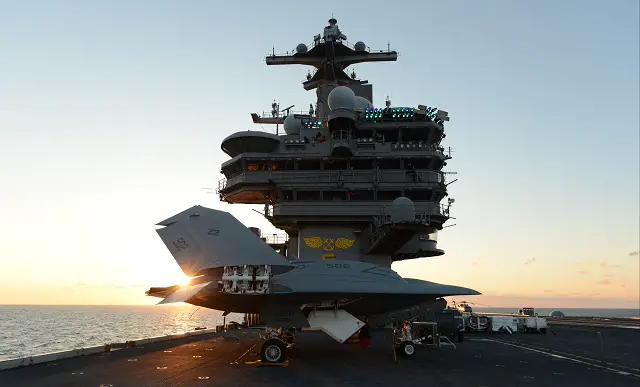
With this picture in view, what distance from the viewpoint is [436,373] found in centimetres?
1581

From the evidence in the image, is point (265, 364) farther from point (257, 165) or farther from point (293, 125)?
point (293, 125)

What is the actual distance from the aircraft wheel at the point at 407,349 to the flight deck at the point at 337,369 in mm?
337

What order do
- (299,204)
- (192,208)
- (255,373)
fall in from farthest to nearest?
(299,204) → (192,208) → (255,373)

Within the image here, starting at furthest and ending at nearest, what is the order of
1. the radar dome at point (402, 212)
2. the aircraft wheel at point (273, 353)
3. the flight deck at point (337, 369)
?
the radar dome at point (402, 212), the aircraft wheel at point (273, 353), the flight deck at point (337, 369)

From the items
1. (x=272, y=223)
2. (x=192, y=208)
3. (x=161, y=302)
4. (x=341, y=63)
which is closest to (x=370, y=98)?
(x=341, y=63)

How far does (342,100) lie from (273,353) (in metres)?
24.3

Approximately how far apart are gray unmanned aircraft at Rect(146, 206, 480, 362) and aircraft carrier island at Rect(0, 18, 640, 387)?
0.17ft

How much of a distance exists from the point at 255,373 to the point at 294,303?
→ 12.8 ft

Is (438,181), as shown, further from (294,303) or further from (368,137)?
(294,303)

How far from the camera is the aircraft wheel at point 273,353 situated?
17891 millimetres

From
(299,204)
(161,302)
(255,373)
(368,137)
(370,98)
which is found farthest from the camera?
(370,98)

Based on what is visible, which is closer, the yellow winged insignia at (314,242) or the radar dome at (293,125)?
the yellow winged insignia at (314,242)

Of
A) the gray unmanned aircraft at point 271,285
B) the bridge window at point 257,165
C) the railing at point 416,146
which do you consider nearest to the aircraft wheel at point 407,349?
the gray unmanned aircraft at point 271,285

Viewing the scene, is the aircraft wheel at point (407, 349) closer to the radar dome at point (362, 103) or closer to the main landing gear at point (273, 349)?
the main landing gear at point (273, 349)
